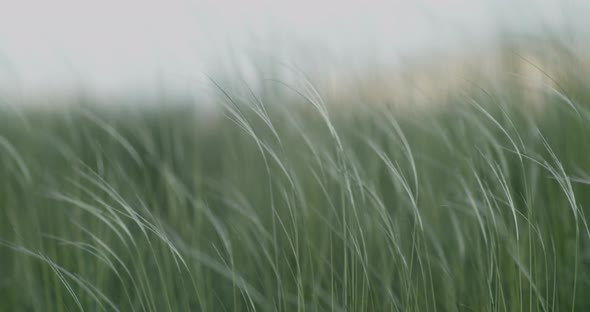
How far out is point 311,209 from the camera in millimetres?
1222

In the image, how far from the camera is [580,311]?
42.9 inches

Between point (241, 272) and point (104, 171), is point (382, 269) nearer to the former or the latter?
point (241, 272)

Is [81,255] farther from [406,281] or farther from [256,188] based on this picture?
[406,281]

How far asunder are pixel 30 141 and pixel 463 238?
3.14 feet

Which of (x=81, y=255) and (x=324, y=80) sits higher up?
(x=324, y=80)

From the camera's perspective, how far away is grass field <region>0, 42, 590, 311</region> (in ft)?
3.28

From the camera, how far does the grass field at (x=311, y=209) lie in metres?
1.00

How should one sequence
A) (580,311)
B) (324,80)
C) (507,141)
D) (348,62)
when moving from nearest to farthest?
(580,311) < (507,141) < (324,80) < (348,62)

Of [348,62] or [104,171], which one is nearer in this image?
[104,171]

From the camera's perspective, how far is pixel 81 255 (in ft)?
3.72

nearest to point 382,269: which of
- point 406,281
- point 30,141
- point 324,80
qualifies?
point 406,281

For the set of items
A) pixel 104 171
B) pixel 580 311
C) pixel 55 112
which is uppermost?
pixel 55 112

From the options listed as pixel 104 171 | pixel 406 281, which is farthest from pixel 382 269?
pixel 104 171

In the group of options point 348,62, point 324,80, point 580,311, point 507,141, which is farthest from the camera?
point 348,62
